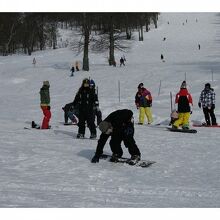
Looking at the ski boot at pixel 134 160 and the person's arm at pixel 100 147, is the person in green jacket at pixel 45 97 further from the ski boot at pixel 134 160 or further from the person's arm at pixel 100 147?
the ski boot at pixel 134 160

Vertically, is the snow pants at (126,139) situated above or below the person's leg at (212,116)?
above

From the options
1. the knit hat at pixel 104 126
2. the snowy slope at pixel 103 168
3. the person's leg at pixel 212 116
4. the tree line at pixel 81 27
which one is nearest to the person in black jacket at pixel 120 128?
the knit hat at pixel 104 126

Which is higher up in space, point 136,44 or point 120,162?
point 136,44

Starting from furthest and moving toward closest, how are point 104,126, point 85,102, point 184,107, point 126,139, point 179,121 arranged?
point 179,121
point 184,107
point 85,102
point 126,139
point 104,126

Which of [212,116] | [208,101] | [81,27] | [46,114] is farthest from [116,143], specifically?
[81,27]

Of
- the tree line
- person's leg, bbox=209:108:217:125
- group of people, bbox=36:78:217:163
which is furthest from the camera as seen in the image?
the tree line

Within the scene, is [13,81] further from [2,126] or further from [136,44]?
[136,44]

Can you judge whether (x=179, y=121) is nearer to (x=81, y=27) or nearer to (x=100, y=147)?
(x=100, y=147)

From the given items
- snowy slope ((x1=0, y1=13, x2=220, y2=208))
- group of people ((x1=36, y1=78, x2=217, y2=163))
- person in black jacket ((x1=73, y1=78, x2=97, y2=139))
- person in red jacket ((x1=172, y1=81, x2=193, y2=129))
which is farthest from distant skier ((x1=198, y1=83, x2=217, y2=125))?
person in black jacket ((x1=73, y1=78, x2=97, y2=139))

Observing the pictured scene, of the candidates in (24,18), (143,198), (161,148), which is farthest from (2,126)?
(24,18)

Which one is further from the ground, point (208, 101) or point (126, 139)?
point (208, 101)

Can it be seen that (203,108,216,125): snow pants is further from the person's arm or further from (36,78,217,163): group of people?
the person's arm

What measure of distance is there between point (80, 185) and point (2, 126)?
28.3 ft

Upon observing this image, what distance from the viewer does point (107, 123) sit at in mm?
9164
